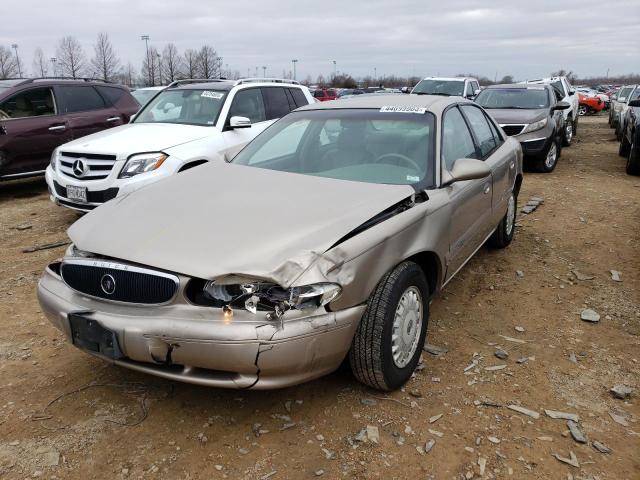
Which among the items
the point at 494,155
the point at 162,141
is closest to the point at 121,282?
the point at 494,155

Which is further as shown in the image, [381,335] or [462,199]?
[462,199]

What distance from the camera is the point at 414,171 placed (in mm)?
3453

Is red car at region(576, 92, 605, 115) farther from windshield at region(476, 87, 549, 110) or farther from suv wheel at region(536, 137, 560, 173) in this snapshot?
suv wheel at region(536, 137, 560, 173)

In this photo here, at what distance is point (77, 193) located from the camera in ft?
19.1

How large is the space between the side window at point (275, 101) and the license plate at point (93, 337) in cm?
521

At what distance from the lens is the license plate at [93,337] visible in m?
2.50

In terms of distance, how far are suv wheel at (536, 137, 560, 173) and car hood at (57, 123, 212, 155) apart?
21.1ft

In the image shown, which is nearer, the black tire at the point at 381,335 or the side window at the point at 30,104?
the black tire at the point at 381,335

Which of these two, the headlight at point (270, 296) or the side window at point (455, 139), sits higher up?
the side window at point (455, 139)

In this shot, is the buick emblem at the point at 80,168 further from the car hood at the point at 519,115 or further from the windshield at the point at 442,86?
the windshield at the point at 442,86

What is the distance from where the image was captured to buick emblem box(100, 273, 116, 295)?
8.36 feet

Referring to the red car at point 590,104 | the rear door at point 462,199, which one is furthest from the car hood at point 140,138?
the red car at point 590,104

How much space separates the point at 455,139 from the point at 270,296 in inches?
86.3

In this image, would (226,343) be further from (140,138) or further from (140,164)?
(140,138)
